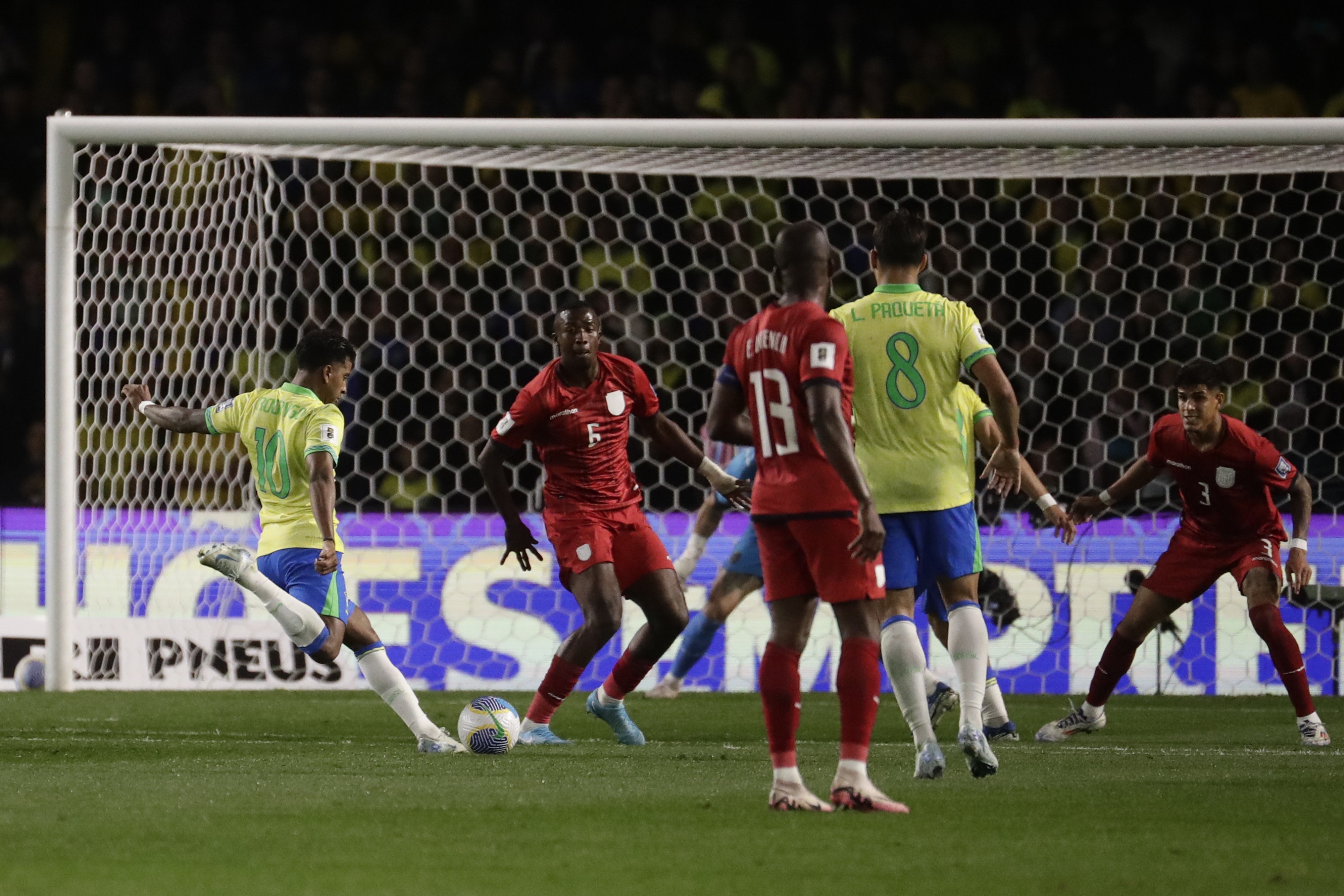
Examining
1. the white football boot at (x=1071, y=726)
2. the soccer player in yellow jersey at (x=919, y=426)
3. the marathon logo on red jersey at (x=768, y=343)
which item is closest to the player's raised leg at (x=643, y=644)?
the soccer player in yellow jersey at (x=919, y=426)

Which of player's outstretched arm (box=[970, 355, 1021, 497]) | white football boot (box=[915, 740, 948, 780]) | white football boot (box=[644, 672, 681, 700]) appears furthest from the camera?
white football boot (box=[644, 672, 681, 700])

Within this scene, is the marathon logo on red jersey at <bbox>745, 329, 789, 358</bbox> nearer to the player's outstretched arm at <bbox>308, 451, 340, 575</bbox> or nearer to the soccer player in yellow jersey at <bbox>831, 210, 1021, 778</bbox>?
the soccer player in yellow jersey at <bbox>831, 210, 1021, 778</bbox>

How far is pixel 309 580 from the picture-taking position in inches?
267

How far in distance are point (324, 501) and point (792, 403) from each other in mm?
2467

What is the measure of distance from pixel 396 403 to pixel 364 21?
4.45m

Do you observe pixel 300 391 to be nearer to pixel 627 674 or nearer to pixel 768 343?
pixel 627 674

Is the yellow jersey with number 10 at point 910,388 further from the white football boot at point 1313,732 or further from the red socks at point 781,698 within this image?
the white football boot at point 1313,732

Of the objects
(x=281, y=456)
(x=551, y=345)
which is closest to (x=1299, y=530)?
(x=281, y=456)

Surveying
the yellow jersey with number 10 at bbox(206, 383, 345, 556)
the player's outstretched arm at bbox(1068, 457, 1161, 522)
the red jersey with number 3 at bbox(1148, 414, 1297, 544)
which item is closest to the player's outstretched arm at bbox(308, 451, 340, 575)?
the yellow jersey with number 10 at bbox(206, 383, 345, 556)

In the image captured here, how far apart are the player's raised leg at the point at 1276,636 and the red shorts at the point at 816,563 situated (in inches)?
129

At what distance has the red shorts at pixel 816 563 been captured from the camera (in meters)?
4.70

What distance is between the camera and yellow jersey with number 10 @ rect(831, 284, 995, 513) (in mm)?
5711

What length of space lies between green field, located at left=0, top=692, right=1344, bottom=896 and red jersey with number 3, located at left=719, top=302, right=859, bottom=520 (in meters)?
0.82

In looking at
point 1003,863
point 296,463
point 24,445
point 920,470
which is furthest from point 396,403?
point 1003,863
